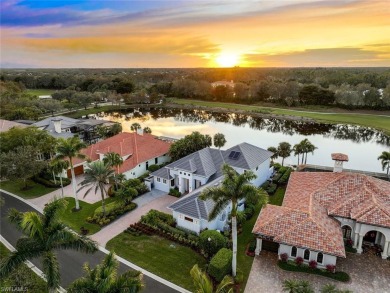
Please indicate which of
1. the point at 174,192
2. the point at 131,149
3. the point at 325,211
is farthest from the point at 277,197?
the point at 131,149

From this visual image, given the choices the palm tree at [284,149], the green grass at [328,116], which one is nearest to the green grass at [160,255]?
Answer: the palm tree at [284,149]

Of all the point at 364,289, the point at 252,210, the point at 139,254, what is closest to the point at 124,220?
the point at 139,254

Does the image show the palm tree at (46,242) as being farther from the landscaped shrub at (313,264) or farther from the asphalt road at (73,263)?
the landscaped shrub at (313,264)

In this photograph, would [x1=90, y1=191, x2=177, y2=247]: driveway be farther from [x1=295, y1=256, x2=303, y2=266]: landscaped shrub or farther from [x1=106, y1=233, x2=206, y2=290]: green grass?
[x1=295, y1=256, x2=303, y2=266]: landscaped shrub

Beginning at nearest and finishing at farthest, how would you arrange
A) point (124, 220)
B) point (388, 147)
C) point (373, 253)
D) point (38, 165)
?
point (373, 253), point (124, 220), point (38, 165), point (388, 147)

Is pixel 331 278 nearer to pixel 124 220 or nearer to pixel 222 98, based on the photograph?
pixel 124 220

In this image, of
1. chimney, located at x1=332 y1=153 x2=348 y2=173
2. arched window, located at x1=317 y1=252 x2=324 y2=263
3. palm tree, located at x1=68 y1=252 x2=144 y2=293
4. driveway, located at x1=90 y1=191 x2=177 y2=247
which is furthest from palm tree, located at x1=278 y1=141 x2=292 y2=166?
palm tree, located at x1=68 y1=252 x2=144 y2=293

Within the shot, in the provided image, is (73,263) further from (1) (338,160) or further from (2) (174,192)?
(1) (338,160)
